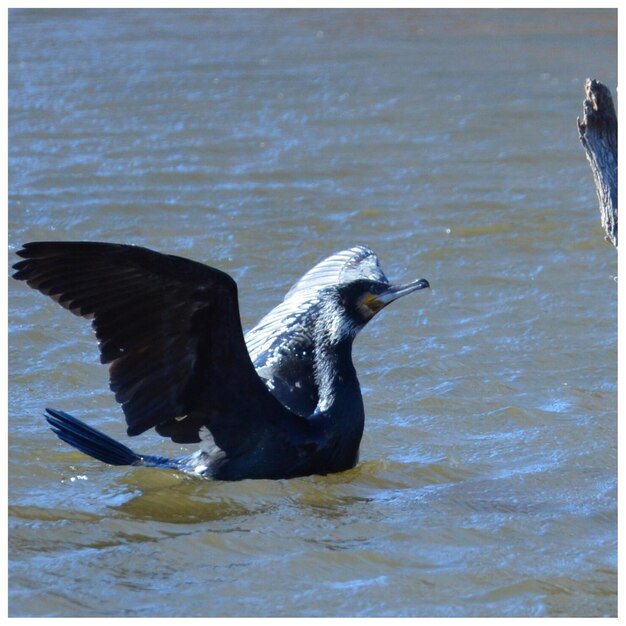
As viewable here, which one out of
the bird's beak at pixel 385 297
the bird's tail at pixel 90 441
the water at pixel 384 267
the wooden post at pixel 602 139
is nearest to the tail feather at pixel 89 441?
the bird's tail at pixel 90 441

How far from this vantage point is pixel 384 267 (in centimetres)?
841

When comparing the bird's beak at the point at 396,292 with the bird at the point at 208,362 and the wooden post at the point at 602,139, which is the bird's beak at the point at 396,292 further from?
the wooden post at the point at 602,139

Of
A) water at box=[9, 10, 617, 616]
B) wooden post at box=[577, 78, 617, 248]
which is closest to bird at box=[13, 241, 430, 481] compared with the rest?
water at box=[9, 10, 617, 616]

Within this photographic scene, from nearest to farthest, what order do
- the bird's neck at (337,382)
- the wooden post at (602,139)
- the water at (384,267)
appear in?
the water at (384,267) < the wooden post at (602,139) < the bird's neck at (337,382)

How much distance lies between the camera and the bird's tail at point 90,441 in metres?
5.48

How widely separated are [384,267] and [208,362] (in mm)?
3128

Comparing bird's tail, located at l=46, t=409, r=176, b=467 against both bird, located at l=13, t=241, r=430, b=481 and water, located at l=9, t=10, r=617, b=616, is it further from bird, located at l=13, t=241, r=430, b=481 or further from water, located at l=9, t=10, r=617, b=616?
water, located at l=9, t=10, r=617, b=616

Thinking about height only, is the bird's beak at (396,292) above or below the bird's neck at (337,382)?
above

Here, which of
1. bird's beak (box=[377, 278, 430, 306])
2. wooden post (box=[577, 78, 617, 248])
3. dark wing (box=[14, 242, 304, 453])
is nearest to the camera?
dark wing (box=[14, 242, 304, 453])

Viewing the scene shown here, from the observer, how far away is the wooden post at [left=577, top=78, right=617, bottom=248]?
5.39 metres

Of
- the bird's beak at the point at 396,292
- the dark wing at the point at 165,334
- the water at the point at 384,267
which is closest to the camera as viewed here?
the water at the point at 384,267

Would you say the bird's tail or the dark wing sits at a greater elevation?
the dark wing

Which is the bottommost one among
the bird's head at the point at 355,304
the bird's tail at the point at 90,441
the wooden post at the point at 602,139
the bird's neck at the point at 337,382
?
the bird's tail at the point at 90,441

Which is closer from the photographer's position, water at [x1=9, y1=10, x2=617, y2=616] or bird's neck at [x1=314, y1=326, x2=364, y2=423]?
water at [x1=9, y1=10, x2=617, y2=616]
